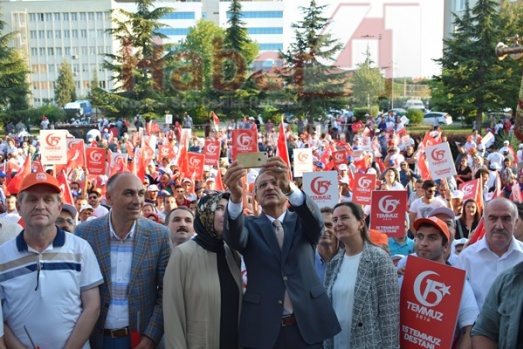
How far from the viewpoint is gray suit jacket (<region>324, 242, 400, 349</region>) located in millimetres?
3781

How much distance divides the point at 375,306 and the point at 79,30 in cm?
10981

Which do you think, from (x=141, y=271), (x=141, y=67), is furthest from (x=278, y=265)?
(x=141, y=67)

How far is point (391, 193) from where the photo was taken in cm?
725

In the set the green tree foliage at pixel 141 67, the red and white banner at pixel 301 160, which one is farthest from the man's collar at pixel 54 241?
the green tree foliage at pixel 141 67

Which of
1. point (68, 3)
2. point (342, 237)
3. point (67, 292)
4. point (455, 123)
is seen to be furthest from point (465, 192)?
point (68, 3)

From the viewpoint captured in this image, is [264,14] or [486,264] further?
[264,14]

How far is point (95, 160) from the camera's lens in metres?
12.5

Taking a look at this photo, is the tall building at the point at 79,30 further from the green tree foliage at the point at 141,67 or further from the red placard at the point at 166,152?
the red placard at the point at 166,152

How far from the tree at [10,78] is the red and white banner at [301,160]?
39.1 m

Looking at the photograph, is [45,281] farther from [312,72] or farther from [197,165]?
[312,72]

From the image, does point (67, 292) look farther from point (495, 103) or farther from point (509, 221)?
point (495, 103)

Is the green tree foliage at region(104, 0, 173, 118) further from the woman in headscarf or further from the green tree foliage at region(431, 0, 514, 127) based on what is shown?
the woman in headscarf

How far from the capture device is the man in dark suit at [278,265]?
360 cm

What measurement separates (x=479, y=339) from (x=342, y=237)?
117 centimetres
